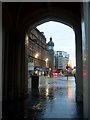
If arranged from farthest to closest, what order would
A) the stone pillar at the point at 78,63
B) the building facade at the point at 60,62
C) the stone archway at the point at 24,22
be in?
the building facade at the point at 60,62 < the stone archway at the point at 24,22 < the stone pillar at the point at 78,63

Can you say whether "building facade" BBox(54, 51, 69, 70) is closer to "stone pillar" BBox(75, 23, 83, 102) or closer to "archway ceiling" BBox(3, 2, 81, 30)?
"archway ceiling" BBox(3, 2, 81, 30)

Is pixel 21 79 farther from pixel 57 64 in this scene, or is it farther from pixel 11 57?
pixel 57 64

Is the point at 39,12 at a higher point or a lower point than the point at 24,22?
higher

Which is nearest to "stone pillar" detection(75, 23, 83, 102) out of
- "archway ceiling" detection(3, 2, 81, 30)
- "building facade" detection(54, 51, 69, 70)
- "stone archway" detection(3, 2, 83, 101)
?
"stone archway" detection(3, 2, 83, 101)

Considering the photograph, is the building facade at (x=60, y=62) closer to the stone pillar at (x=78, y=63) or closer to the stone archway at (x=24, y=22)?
the stone archway at (x=24, y=22)

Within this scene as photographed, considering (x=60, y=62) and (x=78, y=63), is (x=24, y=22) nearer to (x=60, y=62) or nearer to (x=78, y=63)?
(x=78, y=63)

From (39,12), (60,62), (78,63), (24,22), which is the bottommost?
(78,63)

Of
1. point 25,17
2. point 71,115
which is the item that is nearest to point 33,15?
point 25,17

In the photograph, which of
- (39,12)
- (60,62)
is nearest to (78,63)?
(39,12)

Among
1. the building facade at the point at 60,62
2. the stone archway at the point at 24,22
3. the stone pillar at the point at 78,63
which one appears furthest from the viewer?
the building facade at the point at 60,62

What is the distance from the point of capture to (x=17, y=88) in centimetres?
1991

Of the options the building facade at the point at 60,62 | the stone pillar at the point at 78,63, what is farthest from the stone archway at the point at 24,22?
the building facade at the point at 60,62

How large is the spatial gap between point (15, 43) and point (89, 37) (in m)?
A: 11.6

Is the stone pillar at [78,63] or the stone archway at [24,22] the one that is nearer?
the stone pillar at [78,63]
